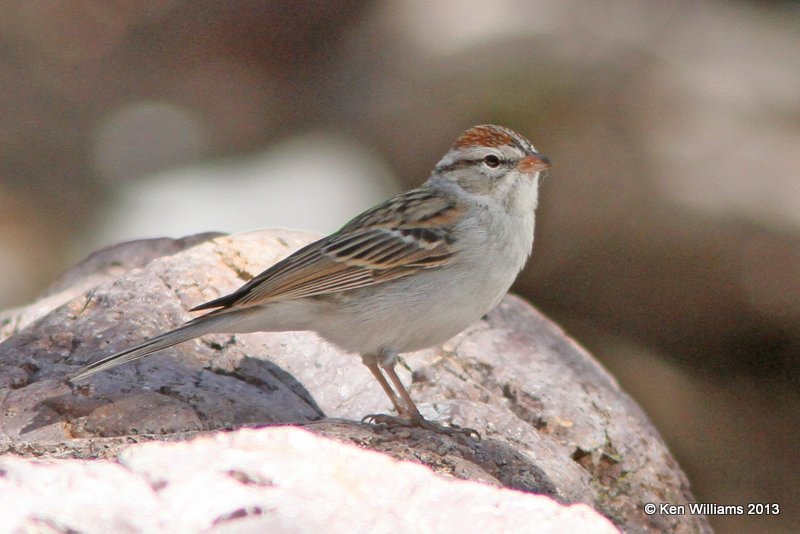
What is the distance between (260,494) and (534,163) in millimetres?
2899

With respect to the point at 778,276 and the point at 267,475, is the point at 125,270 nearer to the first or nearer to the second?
the point at 267,475

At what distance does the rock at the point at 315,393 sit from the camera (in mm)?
4828

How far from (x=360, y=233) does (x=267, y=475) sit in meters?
2.51

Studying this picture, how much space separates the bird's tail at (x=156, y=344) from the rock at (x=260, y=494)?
125cm

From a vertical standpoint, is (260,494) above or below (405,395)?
above

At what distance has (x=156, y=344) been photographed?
5.07 m

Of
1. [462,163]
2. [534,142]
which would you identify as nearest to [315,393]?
[462,163]

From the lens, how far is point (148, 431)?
481 cm

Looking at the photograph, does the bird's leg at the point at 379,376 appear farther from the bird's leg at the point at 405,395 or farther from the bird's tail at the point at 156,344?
the bird's tail at the point at 156,344

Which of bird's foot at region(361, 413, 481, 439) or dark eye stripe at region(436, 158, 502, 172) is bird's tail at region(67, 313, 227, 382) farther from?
dark eye stripe at region(436, 158, 502, 172)

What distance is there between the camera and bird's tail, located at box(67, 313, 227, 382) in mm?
4953

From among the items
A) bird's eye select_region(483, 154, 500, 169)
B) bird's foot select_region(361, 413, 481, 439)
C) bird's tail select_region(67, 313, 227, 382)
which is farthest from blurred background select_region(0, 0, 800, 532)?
bird's tail select_region(67, 313, 227, 382)

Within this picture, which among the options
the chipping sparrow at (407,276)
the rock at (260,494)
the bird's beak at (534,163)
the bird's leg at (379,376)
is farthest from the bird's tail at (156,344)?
the bird's beak at (534,163)

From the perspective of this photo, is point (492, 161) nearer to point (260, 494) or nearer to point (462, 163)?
point (462, 163)
